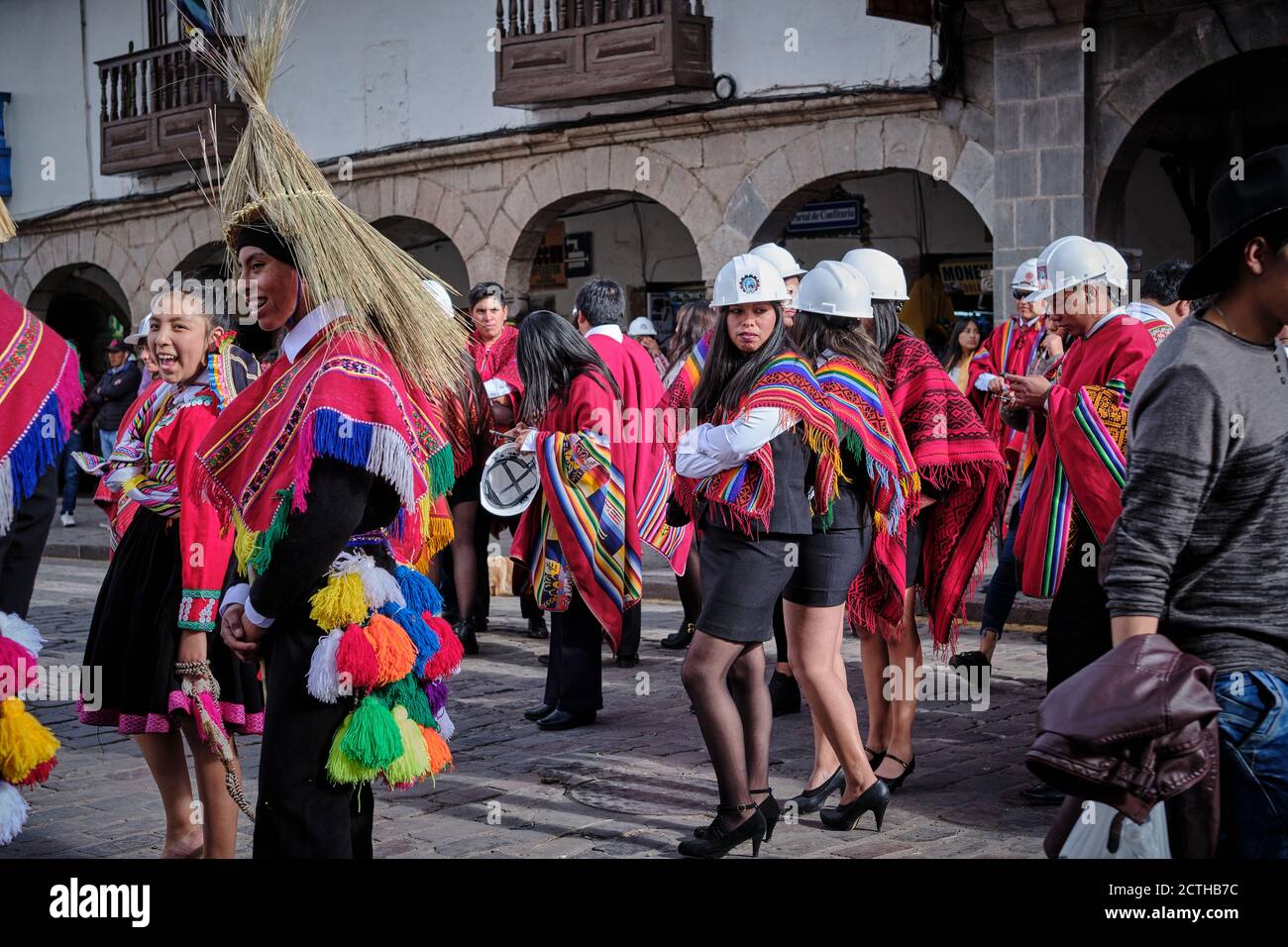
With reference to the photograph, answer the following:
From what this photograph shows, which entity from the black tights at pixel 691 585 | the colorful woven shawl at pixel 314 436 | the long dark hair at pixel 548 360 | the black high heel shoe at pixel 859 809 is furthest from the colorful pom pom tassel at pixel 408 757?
the black tights at pixel 691 585

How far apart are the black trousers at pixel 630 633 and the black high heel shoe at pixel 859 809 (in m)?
2.57

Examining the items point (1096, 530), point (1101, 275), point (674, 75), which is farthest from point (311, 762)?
point (674, 75)

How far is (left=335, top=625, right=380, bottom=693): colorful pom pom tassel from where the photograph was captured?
3.42 metres

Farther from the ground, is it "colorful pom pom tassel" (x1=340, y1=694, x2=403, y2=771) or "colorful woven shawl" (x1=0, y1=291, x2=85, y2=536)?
"colorful woven shawl" (x1=0, y1=291, x2=85, y2=536)

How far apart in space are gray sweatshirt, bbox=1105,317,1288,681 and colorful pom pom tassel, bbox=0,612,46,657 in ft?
9.65

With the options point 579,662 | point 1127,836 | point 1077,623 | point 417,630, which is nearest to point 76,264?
point 579,662

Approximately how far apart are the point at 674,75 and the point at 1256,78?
5575 millimetres

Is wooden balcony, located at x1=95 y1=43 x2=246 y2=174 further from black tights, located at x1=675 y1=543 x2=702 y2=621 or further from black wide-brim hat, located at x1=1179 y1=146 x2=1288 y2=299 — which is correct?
black wide-brim hat, located at x1=1179 y1=146 x2=1288 y2=299

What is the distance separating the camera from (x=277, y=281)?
3.65m

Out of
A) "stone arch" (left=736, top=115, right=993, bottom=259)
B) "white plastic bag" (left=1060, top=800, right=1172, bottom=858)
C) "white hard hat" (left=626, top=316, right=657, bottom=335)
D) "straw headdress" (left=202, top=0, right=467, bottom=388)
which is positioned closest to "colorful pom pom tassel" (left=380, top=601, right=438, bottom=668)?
"straw headdress" (left=202, top=0, right=467, bottom=388)

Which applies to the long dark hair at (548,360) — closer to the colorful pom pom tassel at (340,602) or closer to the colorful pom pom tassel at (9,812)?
the colorful pom pom tassel at (9,812)

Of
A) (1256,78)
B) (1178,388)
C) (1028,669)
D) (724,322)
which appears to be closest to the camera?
(1178,388)

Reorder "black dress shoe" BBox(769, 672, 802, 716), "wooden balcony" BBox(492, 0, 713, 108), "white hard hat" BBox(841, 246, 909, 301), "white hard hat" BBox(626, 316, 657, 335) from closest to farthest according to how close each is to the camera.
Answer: "white hard hat" BBox(841, 246, 909, 301)
"black dress shoe" BBox(769, 672, 802, 716)
"wooden balcony" BBox(492, 0, 713, 108)
"white hard hat" BBox(626, 316, 657, 335)

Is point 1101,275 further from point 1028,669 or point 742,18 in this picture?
point 742,18
